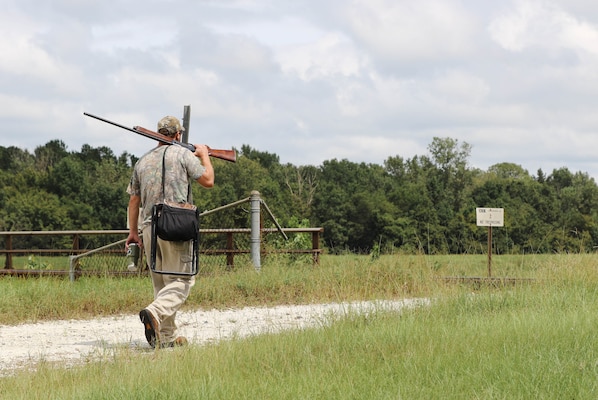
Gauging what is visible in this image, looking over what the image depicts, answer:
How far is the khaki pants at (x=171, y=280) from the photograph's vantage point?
7.61 m

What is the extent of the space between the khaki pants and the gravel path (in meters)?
0.26

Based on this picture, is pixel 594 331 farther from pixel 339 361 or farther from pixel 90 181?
pixel 90 181

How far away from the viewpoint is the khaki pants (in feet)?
25.0

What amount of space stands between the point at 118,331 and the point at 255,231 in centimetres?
579

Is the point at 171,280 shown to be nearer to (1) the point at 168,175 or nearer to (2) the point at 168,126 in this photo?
(1) the point at 168,175

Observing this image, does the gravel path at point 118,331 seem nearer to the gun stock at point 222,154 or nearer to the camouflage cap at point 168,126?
the gun stock at point 222,154

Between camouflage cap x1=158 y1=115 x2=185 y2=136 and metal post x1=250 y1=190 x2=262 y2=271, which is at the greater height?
→ camouflage cap x1=158 y1=115 x2=185 y2=136

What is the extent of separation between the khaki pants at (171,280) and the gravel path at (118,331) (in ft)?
0.87

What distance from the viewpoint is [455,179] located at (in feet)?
314

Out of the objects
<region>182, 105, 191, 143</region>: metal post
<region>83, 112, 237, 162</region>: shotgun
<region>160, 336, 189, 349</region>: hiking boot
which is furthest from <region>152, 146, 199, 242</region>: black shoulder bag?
<region>182, 105, 191, 143</region>: metal post

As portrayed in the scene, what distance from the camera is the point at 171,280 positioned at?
7.80 metres

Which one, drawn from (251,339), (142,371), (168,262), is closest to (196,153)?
(168,262)

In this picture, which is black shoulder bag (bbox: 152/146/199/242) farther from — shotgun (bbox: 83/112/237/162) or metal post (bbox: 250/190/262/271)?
metal post (bbox: 250/190/262/271)

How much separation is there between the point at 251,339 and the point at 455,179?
9070 cm
